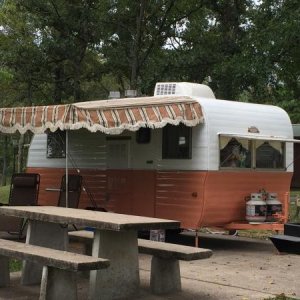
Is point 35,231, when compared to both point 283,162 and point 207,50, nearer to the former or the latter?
point 283,162

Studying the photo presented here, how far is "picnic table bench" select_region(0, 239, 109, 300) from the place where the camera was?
5152 millimetres

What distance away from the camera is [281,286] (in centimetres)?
694

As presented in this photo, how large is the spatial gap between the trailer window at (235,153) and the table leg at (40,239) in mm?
3594

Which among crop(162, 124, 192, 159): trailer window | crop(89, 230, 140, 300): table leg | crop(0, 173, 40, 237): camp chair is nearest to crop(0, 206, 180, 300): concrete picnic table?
crop(89, 230, 140, 300): table leg

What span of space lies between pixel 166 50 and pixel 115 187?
30.9 ft

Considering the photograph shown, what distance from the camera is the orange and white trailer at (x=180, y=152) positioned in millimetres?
9258

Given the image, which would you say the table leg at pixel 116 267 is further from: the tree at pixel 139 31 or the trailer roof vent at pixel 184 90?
the tree at pixel 139 31

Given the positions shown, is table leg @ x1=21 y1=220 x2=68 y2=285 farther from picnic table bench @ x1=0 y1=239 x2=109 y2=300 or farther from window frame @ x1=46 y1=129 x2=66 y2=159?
window frame @ x1=46 y1=129 x2=66 y2=159

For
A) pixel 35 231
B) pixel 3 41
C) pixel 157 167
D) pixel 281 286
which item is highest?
pixel 3 41

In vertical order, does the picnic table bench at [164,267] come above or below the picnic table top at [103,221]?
below

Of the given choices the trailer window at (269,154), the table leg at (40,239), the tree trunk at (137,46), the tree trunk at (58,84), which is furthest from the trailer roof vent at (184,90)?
the tree trunk at (58,84)

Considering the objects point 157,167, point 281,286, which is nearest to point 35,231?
point 281,286

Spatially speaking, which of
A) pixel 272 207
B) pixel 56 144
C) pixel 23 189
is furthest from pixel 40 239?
pixel 56 144

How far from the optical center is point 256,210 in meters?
9.97
